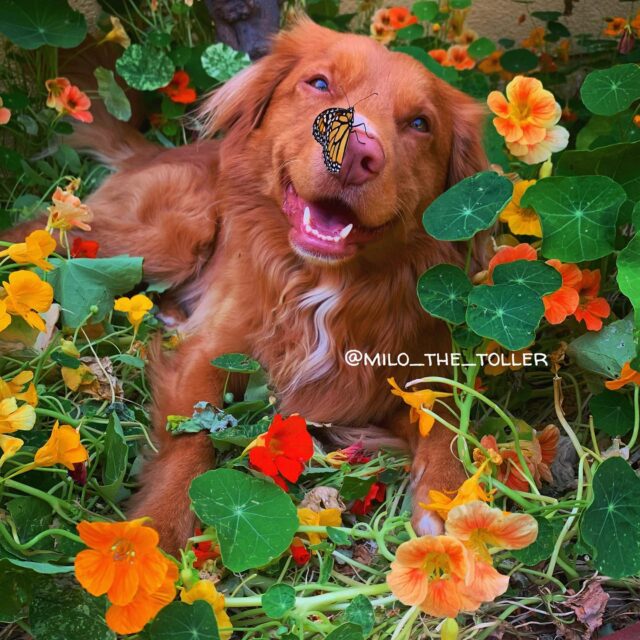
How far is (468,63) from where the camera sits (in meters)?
3.24

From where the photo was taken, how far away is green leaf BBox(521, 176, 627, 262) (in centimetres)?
187

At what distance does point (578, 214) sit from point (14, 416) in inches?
56.0

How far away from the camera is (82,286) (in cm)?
230

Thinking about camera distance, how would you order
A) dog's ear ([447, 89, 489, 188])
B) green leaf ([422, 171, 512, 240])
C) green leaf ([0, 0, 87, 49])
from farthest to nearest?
1. green leaf ([0, 0, 87, 49])
2. dog's ear ([447, 89, 489, 188])
3. green leaf ([422, 171, 512, 240])

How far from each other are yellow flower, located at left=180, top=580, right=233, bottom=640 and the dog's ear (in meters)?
1.45

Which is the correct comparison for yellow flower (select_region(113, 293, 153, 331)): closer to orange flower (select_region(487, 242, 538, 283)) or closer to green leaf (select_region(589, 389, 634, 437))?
orange flower (select_region(487, 242, 538, 283))

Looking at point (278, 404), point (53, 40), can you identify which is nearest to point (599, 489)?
point (278, 404)

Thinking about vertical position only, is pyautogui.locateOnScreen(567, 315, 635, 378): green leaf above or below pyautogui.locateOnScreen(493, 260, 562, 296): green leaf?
below

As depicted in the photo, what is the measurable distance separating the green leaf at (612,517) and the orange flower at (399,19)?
242 cm

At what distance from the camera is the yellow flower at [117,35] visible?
3.01 meters

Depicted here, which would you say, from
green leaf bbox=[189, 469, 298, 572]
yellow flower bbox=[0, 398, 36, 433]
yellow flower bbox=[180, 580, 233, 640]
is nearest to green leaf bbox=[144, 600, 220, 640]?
yellow flower bbox=[180, 580, 233, 640]

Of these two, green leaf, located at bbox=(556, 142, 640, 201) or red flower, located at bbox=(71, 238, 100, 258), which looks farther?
red flower, located at bbox=(71, 238, 100, 258)

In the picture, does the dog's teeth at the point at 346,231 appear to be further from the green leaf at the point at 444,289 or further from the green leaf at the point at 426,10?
the green leaf at the point at 426,10

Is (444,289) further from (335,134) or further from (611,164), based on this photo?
(611,164)
